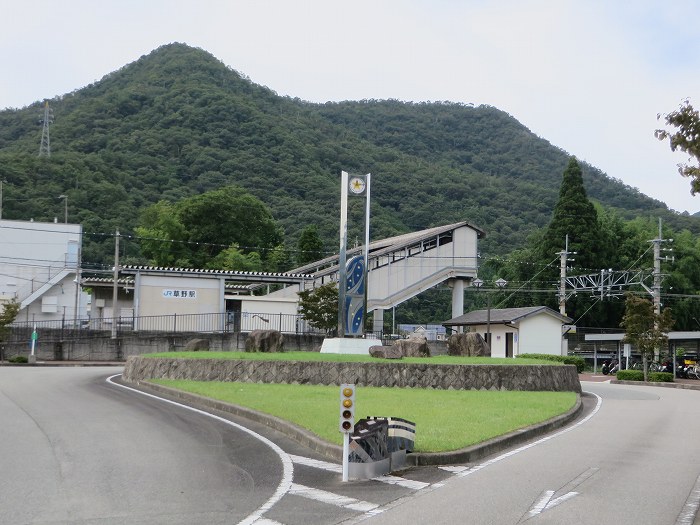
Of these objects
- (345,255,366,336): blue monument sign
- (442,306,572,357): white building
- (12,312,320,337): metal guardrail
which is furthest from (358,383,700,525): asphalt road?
(12,312,320,337): metal guardrail

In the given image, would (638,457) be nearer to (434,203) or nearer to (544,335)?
(544,335)

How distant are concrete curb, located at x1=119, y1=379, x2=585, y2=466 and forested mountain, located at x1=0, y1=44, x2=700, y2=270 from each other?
2276 inches

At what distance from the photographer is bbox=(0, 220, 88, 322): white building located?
59500 mm

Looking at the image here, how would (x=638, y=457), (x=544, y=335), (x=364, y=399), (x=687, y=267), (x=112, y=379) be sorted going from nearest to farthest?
(x=638, y=457) < (x=364, y=399) < (x=112, y=379) < (x=544, y=335) < (x=687, y=267)

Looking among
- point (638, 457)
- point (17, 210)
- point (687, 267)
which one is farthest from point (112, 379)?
point (687, 267)

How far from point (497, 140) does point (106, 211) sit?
63.8m

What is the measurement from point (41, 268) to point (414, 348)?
39704mm

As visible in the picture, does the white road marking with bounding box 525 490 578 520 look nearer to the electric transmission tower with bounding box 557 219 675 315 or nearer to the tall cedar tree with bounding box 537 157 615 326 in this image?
the electric transmission tower with bounding box 557 219 675 315

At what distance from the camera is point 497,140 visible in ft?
403

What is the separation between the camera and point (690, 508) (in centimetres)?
930

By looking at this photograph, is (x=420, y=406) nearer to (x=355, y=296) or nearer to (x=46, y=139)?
(x=355, y=296)

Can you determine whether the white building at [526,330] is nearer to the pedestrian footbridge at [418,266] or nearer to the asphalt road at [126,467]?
the pedestrian footbridge at [418,266]

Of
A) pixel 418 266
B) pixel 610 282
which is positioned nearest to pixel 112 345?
pixel 418 266

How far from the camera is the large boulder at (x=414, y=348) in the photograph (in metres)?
30.9
